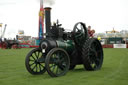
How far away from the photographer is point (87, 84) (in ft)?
16.0

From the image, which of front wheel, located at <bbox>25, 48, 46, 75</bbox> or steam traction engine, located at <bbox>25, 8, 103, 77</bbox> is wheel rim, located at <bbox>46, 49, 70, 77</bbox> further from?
front wheel, located at <bbox>25, 48, 46, 75</bbox>

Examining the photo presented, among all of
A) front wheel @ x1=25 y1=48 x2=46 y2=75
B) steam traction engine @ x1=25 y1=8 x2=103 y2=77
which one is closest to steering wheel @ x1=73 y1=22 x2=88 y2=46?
steam traction engine @ x1=25 y1=8 x2=103 y2=77

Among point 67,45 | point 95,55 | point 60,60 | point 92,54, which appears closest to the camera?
point 60,60

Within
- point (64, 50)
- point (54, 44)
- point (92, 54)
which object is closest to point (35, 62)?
point (54, 44)

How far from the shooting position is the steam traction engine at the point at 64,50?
6.21m

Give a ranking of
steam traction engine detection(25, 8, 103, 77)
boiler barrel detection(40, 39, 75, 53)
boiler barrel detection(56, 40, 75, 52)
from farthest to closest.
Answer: boiler barrel detection(56, 40, 75, 52) < boiler barrel detection(40, 39, 75, 53) < steam traction engine detection(25, 8, 103, 77)

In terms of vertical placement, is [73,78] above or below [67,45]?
below

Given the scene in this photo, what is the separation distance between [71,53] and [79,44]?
1.44ft

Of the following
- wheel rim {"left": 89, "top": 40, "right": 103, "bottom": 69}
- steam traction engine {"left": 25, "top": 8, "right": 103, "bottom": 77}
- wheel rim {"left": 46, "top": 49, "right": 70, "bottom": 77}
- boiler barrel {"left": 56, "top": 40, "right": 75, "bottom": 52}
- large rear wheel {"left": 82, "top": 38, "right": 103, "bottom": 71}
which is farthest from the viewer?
wheel rim {"left": 89, "top": 40, "right": 103, "bottom": 69}

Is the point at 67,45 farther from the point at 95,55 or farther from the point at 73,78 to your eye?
the point at 73,78

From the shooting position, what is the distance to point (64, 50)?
6188 millimetres

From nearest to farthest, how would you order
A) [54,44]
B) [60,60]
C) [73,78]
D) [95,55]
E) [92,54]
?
[73,78]
[60,60]
[54,44]
[92,54]
[95,55]

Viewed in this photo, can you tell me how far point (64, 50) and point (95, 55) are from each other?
1.70 m

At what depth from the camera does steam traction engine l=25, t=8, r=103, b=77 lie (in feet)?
20.4
